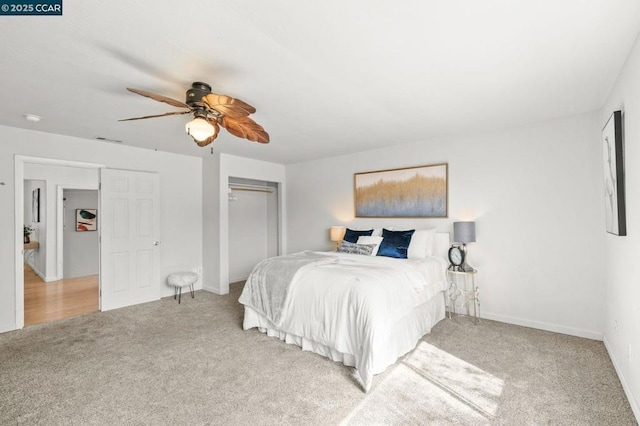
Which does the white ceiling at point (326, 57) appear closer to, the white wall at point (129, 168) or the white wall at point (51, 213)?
the white wall at point (129, 168)

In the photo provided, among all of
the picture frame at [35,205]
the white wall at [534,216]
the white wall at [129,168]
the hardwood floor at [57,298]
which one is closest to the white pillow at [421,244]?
the white wall at [534,216]

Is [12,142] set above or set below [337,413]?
above

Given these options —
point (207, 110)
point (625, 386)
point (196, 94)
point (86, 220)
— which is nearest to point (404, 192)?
point (625, 386)

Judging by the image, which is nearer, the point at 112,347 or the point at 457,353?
the point at 457,353

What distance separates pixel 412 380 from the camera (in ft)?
8.13

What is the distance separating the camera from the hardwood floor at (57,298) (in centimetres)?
423

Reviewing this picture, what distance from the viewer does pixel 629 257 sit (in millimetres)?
2174

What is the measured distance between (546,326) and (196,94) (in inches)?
172

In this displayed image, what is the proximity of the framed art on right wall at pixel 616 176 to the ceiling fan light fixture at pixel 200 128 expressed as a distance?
3.12 meters

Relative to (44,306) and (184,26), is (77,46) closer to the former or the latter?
(184,26)

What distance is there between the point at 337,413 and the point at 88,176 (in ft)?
23.6

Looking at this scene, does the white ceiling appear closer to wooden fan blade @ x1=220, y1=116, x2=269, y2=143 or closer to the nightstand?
wooden fan blade @ x1=220, y1=116, x2=269, y2=143

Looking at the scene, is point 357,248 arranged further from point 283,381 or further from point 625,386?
point 625,386

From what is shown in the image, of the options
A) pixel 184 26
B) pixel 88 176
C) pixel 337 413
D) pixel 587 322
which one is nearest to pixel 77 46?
pixel 184 26
